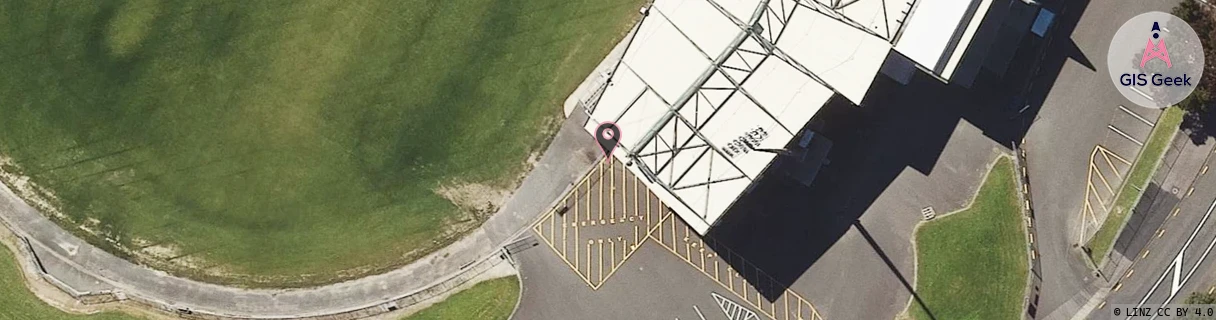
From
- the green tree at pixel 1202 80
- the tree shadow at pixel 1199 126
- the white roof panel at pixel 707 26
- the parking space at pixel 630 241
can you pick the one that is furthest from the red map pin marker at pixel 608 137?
the tree shadow at pixel 1199 126

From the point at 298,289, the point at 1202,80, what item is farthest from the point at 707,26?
the point at 298,289

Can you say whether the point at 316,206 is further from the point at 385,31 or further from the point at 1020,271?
the point at 1020,271

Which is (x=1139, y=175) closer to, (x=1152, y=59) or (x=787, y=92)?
(x=1152, y=59)

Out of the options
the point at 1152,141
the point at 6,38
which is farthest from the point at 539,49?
the point at 1152,141

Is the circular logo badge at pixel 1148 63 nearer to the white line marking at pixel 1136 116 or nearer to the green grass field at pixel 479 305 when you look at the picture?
the white line marking at pixel 1136 116

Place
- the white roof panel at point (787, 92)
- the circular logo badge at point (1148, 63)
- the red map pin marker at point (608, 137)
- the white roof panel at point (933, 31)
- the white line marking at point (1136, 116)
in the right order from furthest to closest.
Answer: the white line marking at point (1136, 116)
the circular logo badge at point (1148, 63)
the red map pin marker at point (608, 137)
the white roof panel at point (787, 92)
the white roof panel at point (933, 31)

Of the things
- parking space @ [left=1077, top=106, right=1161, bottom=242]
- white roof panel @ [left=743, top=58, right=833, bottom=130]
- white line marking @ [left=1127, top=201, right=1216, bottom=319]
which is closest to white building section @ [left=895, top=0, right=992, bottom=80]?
white roof panel @ [left=743, top=58, right=833, bottom=130]
